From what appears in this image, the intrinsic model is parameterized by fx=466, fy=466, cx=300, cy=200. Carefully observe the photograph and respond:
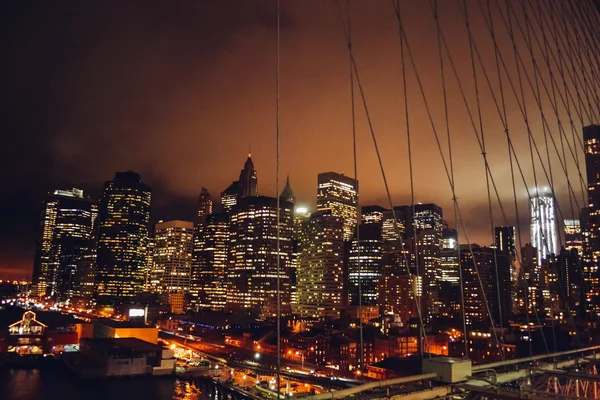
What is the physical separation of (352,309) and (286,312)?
56.9 ft

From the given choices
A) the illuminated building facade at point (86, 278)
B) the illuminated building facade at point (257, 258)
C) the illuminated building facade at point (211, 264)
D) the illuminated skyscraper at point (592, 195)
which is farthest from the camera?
the illuminated building facade at point (86, 278)

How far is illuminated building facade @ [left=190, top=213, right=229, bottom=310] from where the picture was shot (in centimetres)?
Result: 12381

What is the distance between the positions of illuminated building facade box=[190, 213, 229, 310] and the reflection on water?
81381 mm

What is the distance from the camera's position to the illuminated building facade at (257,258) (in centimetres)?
10769

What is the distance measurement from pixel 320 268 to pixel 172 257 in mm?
48161

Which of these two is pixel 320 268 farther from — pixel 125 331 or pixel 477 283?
pixel 125 331

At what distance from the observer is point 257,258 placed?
115688mm

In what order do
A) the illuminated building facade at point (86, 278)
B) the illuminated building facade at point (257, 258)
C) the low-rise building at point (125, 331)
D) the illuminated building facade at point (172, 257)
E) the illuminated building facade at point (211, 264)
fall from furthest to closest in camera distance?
the illuminated building facade at point (172, 257), the illuminated building facade at point (86, 278), the illuminated building facade at point (211, 264), the illuminated building facade at point (257, 258), the low-rise building at point (125, 331)

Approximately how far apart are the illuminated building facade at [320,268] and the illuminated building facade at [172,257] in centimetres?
3630

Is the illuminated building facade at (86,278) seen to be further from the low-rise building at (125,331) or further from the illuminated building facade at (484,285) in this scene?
the illuminated building facade at (484,285)

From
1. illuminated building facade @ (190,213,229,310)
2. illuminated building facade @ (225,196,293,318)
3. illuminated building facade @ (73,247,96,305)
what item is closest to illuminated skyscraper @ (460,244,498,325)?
illuminated building facade @ (225,196,293,318)

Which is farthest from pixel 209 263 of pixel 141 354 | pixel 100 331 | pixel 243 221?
pixel 141 354

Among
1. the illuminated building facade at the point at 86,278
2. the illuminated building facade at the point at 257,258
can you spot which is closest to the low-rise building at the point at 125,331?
the illuminated building facade at the point at 257,258

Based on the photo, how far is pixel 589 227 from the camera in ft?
167
